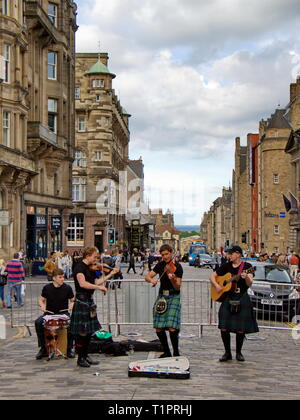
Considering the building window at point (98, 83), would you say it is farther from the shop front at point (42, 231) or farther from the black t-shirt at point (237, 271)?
the black t-shirt at point (237, 271)

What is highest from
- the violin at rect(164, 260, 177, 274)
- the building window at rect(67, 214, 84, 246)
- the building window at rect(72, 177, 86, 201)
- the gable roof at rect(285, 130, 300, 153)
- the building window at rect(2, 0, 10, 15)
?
the building window at rect(2, 0, 10, 15)

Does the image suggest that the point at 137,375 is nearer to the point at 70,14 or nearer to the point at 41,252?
the point at 41,252

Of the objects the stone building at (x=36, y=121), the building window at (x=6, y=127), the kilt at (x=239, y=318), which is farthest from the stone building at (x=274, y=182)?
the kilt at (x=239, y=318)

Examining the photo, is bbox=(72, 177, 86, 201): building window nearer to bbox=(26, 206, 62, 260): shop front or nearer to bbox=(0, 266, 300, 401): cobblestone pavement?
bbox=(26, 206, 62, 260): shop front

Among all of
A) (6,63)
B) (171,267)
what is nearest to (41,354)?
(171,267)

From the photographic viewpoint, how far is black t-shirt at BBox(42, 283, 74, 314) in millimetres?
10820

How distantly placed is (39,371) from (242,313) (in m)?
3.10

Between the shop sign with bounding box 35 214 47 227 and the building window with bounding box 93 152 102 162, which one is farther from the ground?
the building window with bounding box 93 152 102 162

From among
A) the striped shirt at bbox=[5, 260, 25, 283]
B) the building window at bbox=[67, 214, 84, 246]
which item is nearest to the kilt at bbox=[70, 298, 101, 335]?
the striped shirt at bbox=[5, 260, 25, 283]

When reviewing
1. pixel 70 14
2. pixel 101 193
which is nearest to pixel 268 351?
pixel 70 14

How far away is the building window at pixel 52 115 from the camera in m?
40.9

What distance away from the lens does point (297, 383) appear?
29.2 ft

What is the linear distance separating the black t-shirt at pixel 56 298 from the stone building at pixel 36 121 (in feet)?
55.3

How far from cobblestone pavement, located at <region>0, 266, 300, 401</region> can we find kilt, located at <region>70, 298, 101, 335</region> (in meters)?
0.55
